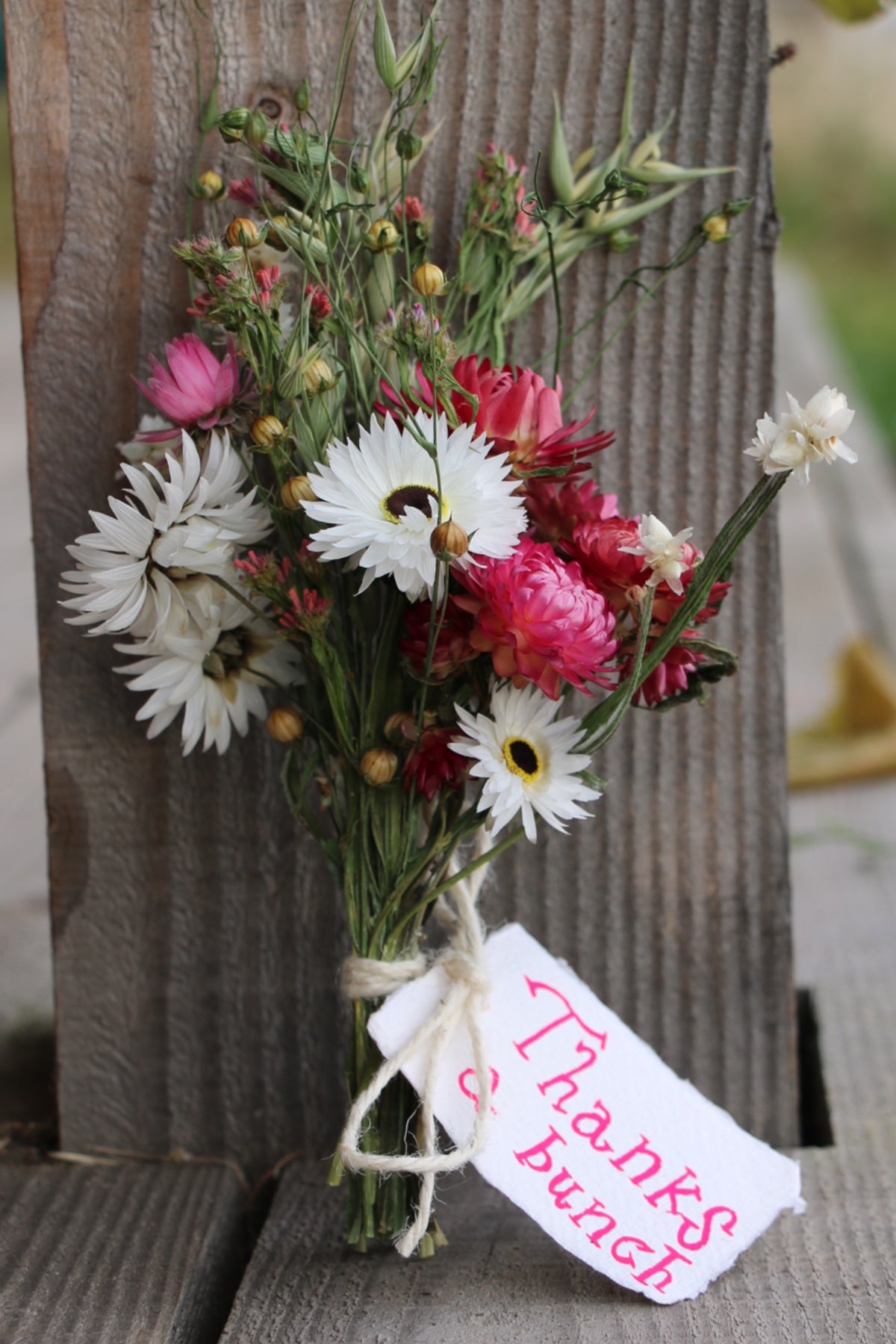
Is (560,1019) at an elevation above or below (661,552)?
below

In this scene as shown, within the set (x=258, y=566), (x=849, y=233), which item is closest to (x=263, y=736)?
(x=258, y=566)

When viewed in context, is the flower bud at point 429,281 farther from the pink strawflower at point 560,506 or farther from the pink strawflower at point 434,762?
the pink strawflower at point 434,762

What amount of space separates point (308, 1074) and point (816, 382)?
365 cm

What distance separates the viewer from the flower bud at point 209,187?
717 mm

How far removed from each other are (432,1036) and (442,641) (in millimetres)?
224

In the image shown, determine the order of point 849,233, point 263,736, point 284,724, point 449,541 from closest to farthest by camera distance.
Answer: point 449,541 → point 284,724 → point 263,736 → point 849,233

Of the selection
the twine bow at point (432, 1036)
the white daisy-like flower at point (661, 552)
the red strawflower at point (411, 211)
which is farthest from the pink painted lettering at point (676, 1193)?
the red strawflower at point (411, 211)

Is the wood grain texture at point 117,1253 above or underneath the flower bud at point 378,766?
underneath

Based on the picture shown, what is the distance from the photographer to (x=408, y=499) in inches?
24.1

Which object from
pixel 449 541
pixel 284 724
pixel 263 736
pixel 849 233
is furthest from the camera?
pixel 849 233

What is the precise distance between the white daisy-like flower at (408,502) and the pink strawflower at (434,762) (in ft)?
0.27

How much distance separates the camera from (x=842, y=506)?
3.35m

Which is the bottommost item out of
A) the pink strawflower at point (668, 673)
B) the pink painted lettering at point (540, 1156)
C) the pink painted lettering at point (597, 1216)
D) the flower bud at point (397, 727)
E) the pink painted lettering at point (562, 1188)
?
the pink painted lettering at point (597, 1216)

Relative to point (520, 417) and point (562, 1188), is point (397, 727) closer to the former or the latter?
point (520, 417)
